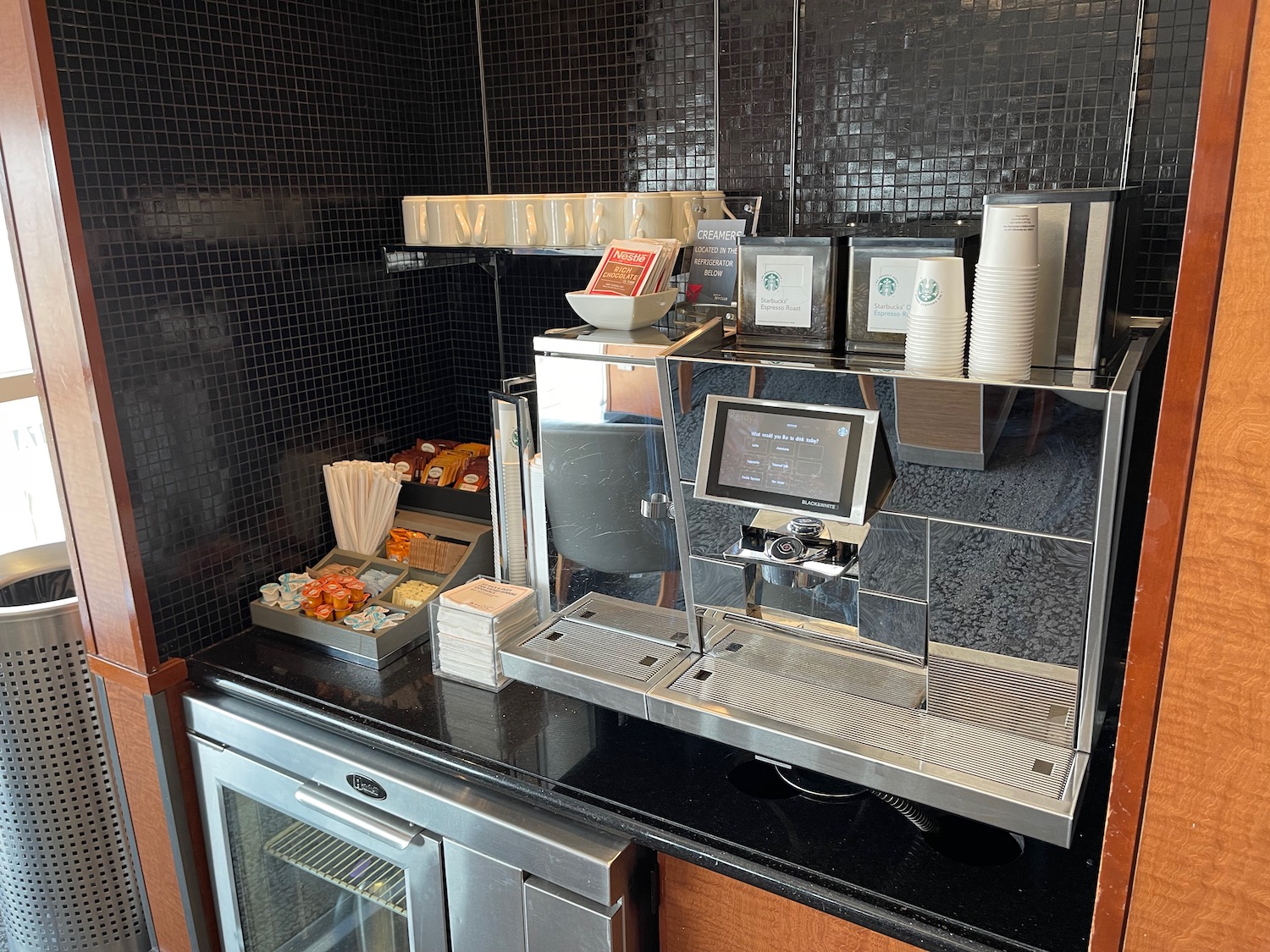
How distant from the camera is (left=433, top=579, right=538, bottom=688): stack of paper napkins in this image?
1.79 m

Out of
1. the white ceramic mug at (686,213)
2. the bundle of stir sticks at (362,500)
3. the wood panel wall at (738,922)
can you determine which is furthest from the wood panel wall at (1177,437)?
the bundle of stir sticks at (362,500)

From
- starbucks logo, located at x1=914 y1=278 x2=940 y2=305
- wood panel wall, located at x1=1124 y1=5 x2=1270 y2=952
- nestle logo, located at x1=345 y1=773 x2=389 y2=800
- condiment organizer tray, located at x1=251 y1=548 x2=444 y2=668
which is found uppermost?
starbucks logo, located at x1=914 y1=278 x2=940 y2=305

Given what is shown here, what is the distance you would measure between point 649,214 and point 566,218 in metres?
0.19

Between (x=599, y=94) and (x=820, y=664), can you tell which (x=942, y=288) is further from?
(x=599, y=94)

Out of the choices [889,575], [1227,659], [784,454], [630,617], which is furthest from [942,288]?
[630,617]

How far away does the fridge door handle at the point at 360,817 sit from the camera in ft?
5.32

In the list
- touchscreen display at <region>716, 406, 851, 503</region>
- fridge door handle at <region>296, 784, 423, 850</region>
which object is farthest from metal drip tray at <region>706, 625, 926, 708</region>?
fridge door handle at <region>296, 784, 423, 850</region>

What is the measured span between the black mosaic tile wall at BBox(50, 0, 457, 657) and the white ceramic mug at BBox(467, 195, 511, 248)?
0.43m

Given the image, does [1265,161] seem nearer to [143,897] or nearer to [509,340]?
[509,340]

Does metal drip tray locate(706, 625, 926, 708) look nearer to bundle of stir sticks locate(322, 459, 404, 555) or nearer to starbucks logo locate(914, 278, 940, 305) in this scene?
starbucks logo locate(914, 278, 940, 305)

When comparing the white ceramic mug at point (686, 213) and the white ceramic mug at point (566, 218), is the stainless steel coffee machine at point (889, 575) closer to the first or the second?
the white ceramic mug at point (686, 213)

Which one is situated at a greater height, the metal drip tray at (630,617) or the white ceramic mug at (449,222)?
the white ceramic mug at (449,222)

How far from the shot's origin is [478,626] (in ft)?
5.88

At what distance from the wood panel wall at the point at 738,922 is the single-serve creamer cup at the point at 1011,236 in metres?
0.89
